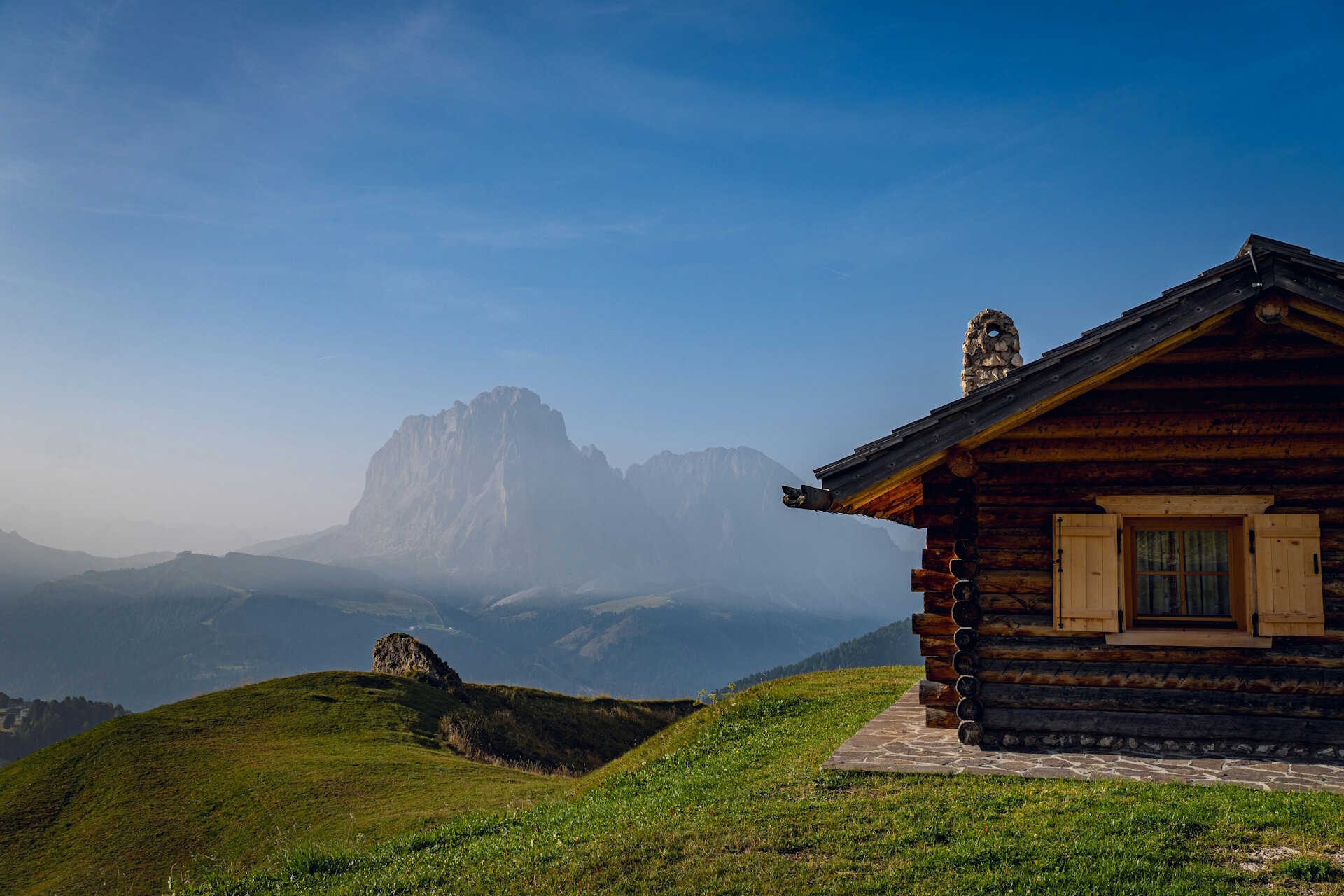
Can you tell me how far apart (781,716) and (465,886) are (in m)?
10.6

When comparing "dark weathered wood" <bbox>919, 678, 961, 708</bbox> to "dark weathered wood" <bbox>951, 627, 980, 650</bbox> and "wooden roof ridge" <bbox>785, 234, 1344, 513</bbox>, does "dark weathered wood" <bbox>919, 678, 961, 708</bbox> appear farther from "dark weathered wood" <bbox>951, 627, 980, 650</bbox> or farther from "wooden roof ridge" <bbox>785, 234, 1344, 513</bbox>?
"wooden roof ridge" <bbox>785, 234, 1344, 513</bbox>

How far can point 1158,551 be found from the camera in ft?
37.0

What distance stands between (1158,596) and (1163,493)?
148 centimetres

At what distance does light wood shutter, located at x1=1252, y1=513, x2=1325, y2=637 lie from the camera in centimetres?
1020

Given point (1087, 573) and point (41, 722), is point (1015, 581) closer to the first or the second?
point (1087, 573)

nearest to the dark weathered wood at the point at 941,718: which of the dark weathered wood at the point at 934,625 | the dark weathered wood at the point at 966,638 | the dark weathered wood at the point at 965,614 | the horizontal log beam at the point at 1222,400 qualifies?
the dark weathered wood at the point at 934,625

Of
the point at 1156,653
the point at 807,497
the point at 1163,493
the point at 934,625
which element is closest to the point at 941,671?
the point at 934,625

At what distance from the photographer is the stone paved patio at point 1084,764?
29.6 feet

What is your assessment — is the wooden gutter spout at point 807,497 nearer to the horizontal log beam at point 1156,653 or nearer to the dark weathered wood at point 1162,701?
the horizontal log beam at point 1156,653

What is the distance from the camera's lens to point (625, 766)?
15312 mm

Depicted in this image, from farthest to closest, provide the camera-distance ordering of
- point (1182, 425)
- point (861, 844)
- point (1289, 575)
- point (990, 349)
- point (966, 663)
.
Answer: point (990, 349), point (966, 663), point (1182, 425), point (1289, 575), point (861, 844)

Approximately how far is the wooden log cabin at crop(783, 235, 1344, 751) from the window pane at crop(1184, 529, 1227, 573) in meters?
0.02

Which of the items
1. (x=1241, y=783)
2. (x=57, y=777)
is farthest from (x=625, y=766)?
(x=57, y=777)

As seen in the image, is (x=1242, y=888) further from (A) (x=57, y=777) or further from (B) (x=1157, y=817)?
(A) (x=57, y=777)
